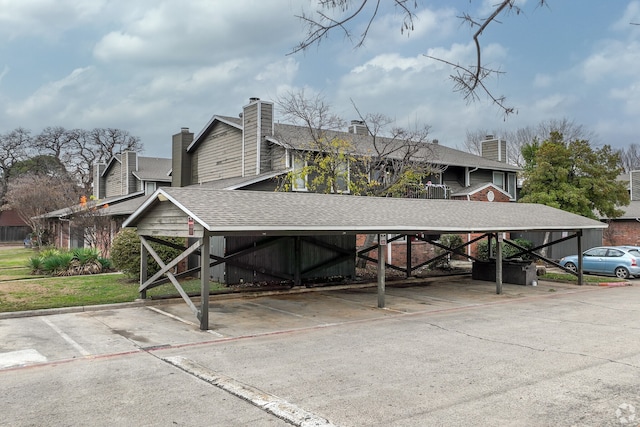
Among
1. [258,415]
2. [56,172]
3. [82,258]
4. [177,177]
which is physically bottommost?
[258,415]

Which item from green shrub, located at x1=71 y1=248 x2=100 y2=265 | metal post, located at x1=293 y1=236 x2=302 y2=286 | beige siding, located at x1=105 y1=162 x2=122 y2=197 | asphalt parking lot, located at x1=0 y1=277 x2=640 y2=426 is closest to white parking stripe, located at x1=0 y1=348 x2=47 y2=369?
asphalt parking lot, located at x1=0 y1=277 x2=640 y2=426

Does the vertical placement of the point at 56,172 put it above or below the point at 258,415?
above

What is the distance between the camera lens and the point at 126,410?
6.34 metres

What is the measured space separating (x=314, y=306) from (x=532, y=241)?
20.9m

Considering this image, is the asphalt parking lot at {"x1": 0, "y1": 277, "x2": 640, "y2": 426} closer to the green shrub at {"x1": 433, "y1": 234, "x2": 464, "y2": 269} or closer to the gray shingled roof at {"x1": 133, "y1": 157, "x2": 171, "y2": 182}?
the green shrub at {"x1": 433, "y1": 234, "x2": 464, "y2": 269}

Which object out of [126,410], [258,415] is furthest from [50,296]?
[258,415]

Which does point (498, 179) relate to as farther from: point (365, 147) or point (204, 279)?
point (204, 279)

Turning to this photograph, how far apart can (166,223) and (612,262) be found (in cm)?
2012

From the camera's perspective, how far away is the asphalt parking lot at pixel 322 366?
6.24 m

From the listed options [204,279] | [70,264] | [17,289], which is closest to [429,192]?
[70,264]

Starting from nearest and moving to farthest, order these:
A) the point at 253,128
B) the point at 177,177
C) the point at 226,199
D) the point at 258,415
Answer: the point at 258,415, the point at 226,199, the point at 253,128, the point at 177,177

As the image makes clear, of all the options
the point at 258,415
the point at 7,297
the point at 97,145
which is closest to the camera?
the point at 258,415

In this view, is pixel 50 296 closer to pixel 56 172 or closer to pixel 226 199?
pixel 226 199

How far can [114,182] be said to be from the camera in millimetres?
40812
